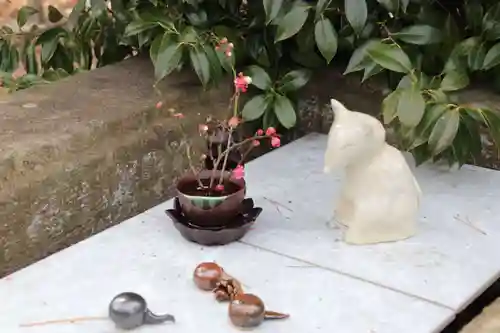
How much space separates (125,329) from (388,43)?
3.04ft

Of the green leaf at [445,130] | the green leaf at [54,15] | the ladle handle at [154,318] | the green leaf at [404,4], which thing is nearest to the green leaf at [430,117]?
the green leaf at [445,130]

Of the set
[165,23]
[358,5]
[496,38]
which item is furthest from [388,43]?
[165,23]

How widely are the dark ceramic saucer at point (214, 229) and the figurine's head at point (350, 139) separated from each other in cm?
17

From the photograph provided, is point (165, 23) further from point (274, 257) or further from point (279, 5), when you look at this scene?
point (274, 257)

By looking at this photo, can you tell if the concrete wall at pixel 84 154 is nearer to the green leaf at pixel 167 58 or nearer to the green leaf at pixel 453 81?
the green leaf at pixel 167 58

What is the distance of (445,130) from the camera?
1684 mm

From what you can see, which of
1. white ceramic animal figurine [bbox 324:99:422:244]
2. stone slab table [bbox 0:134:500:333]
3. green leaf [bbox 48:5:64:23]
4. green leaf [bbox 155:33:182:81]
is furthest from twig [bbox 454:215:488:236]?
green leaf [bbox 48:5:64:23]

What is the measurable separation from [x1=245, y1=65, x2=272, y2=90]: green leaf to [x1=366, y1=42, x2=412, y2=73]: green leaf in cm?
27

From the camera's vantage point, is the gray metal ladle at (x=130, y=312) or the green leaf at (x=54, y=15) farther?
the green leaf at (x=54, y=15)

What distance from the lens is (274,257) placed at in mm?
1436

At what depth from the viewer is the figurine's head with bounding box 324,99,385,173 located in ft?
4.64

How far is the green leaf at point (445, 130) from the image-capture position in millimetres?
1680

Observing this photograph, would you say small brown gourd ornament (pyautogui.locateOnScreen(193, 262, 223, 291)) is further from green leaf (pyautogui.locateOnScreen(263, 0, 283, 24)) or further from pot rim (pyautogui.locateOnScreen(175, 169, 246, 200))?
green leaf (pyautogui.locateOnScreen(263, 0, 283, 24))

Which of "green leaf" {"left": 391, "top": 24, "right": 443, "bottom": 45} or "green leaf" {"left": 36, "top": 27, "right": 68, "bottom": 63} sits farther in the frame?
"green leaf" {"left": 36, "top": 27, "right": 68, "bottom": 63}
